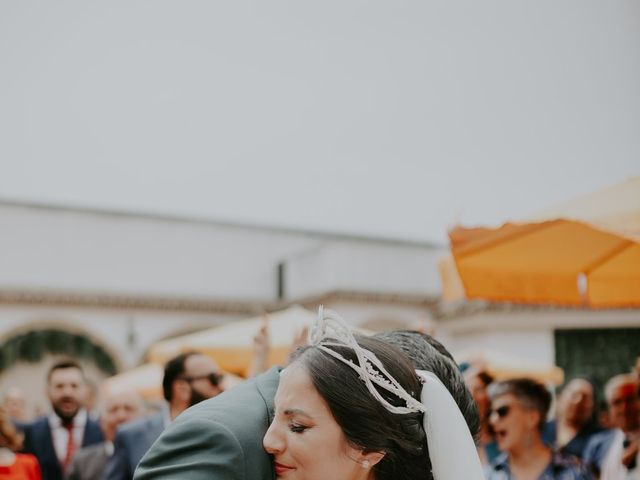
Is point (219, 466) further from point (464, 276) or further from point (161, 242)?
point (161, 242)

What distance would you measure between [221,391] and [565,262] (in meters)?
2.40

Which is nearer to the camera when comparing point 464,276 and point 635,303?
point 464,276

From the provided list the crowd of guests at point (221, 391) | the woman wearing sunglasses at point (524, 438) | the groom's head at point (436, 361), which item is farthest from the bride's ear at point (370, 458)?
the woman wearing sunglasses at point (524, 438)

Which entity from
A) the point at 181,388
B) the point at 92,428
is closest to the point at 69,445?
the point at 92,428

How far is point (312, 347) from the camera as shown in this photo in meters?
1.88

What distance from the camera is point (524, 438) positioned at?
15.7 feet

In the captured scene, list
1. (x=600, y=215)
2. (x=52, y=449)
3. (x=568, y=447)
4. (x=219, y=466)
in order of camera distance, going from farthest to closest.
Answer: (x=52, y=449) < (x=568, y=447) < (x=600, y=215) < (x=219, y=466)

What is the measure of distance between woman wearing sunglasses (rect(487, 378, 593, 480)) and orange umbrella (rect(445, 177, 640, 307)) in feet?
1.97

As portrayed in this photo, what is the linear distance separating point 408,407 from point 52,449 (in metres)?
6.20

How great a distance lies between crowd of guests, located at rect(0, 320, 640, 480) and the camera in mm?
4637

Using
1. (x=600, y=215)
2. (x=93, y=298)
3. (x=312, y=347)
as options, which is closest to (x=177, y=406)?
(x=600, y=215)

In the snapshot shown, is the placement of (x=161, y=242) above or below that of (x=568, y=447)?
above

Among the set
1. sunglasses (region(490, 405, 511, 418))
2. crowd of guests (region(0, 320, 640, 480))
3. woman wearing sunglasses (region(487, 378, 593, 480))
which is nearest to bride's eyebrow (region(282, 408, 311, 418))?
crowd of guests (region(0, 320, 640, 480))

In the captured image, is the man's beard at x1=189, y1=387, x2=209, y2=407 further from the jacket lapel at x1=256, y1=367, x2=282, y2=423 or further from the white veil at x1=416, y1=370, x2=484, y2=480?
the white veil at x1=416, y1=370, x2=484, y2=480
